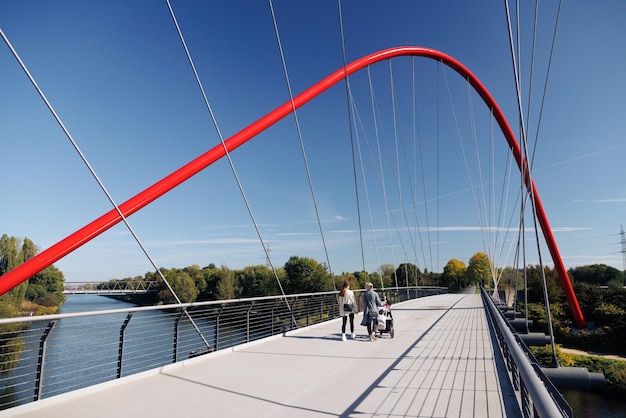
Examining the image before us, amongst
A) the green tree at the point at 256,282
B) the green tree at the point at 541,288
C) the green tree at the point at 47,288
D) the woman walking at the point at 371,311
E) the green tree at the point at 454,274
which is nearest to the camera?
the woman walking at the point at 371,311

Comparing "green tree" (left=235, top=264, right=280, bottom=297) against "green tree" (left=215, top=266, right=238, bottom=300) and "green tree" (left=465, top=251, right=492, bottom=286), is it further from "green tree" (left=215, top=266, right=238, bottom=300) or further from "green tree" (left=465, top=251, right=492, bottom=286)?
"green tree" (left=465, top=251, right=492, bottom=286)

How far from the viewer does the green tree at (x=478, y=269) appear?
73.7m

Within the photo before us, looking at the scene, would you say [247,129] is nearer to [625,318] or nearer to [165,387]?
[165,387]

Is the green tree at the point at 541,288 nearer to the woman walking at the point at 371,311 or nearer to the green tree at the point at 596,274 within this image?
the green tree at the point at 596,274

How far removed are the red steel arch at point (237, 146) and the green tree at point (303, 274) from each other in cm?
4602

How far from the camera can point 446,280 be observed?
3415 inches

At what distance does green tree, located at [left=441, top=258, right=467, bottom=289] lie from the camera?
276 feet

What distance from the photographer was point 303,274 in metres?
68.7

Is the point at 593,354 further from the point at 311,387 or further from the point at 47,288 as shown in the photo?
the point at 47,288

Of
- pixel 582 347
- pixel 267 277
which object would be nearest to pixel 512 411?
pixel 582 347

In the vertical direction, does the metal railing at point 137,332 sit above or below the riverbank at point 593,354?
above

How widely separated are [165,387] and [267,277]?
228 ft

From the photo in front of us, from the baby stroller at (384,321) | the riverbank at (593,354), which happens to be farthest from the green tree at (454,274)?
the baby stroller at (384,321)

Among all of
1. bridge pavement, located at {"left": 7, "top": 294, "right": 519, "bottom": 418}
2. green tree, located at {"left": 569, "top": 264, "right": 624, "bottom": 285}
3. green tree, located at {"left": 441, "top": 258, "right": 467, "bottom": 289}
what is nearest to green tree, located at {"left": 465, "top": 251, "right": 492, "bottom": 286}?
green tree, located at {"left": 441, "top": 258, "right": 467, "bottom": 289}
